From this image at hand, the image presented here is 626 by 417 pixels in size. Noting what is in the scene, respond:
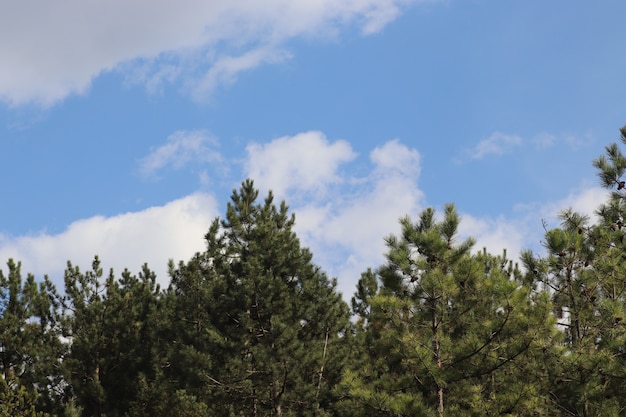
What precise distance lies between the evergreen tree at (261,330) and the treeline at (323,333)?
0.18 ft

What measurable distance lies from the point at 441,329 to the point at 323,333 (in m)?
7.61

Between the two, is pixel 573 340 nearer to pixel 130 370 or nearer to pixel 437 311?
pixel 437 311

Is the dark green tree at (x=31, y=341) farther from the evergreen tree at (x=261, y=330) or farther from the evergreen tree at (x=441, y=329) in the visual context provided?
the evergreen tree at (x=441, y=329)

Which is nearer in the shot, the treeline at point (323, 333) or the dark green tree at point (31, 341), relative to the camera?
the treeline at point (323, 333)

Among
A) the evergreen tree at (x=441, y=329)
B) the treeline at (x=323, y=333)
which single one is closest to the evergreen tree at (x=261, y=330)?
the treeline at (x=323, y=333)

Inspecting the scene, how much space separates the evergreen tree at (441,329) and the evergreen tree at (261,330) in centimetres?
598

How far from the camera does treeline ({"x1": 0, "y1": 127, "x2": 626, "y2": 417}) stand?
1212 centimetres

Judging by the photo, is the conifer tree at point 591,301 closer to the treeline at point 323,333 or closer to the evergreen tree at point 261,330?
the treeline at point 323,333

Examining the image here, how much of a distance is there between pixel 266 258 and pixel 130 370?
21.0 feet

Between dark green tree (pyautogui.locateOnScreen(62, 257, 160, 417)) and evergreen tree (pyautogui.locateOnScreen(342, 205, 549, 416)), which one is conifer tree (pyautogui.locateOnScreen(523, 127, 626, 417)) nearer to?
evergreen tree (pyautogui.locateOnScreen(342, 205, 549, 416))

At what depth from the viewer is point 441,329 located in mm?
12992

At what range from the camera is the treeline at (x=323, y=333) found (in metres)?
12.1

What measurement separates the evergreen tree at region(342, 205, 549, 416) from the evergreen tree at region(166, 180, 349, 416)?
598cm

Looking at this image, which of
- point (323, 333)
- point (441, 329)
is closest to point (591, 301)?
point (441, 329)
